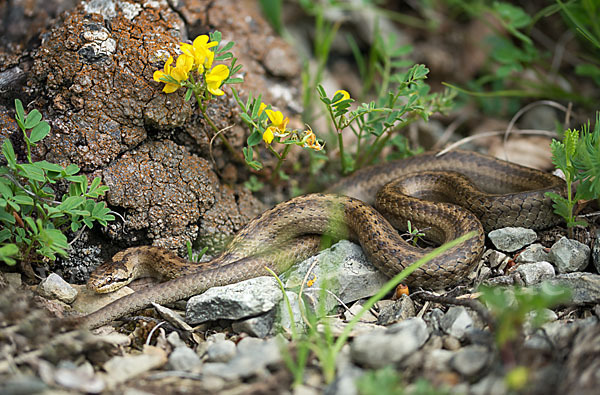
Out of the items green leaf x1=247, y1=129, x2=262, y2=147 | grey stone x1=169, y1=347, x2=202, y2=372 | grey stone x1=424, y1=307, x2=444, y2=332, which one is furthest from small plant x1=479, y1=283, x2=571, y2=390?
green leaf x1=247, y1=129, x2=262, y2=147

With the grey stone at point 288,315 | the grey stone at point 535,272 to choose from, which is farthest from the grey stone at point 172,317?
the grey stone at point 535,272

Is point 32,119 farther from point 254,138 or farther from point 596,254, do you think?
point 596,254

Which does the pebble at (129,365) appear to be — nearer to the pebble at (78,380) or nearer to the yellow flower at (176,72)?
the pebble at (78,380)

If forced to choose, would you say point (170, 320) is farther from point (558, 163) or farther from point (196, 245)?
point (558, 163)

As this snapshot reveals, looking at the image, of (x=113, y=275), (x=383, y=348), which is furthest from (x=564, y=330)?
(x=113, y=275)

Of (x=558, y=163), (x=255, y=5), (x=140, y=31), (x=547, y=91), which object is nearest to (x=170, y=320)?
(x=140, y=31)

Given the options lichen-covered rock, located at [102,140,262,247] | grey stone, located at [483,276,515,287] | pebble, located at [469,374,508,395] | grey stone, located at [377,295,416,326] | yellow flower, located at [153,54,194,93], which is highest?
yellow flower, located at [153,54,194,93]

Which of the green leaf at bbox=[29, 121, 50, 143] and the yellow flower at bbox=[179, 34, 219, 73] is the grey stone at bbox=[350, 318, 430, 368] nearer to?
the yellow flower at bbox=[179, 34, 219, 73]
